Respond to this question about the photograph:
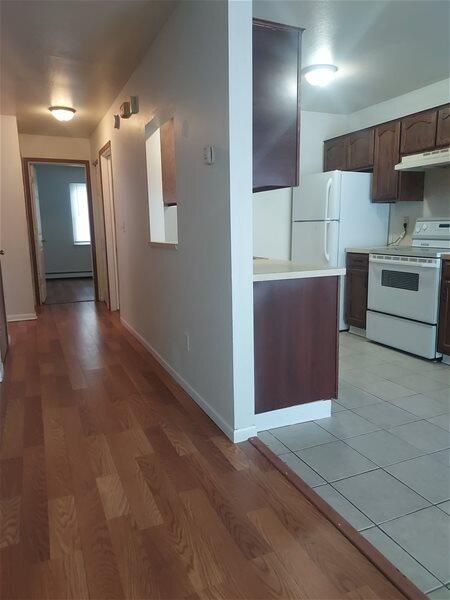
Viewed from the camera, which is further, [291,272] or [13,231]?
[13,231]

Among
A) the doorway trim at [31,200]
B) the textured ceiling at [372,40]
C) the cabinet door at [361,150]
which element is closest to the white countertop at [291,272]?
the textured ceiling at [372,40]

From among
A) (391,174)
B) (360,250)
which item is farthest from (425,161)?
(360,250)

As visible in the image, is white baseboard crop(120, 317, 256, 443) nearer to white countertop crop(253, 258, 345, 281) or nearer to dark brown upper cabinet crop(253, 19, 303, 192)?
white countertop crop(253, 258, 345, 281)

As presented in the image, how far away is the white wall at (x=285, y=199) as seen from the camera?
16.3 feet

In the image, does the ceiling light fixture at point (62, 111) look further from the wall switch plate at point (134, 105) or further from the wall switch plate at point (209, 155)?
the wall switch plate at point (209, 155)

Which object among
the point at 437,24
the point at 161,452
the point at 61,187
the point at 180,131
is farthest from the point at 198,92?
the point at 61,187

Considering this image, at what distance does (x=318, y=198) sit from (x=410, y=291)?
145 centimetres

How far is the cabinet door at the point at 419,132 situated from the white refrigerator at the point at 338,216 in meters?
0.53

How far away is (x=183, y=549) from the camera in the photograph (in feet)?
4.97

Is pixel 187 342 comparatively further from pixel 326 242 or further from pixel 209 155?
pixel 326 242

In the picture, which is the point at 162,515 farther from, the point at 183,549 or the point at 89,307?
the point at 89,307

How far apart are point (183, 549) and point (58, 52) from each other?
3.39 metres

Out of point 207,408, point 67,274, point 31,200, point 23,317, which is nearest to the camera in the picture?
point 207,408

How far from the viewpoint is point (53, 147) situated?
6.13 meters
